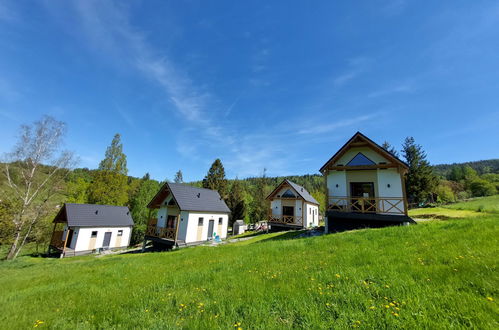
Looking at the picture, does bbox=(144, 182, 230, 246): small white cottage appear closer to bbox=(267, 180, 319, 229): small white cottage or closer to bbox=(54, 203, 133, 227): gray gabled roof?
bbox=(267, 180, 319, 229): small white cottage

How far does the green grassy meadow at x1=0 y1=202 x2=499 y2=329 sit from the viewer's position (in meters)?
2.97

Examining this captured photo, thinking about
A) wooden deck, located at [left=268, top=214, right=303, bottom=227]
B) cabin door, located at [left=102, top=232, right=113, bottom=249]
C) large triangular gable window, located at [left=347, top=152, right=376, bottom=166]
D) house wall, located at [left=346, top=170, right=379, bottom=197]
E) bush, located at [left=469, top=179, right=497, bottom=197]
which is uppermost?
bush, located at [left=469, top=179, right=497, bottom=197]

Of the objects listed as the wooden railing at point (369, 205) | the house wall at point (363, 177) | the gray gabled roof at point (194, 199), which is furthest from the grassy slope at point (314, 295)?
the gray gabled roof at point (194, 199)

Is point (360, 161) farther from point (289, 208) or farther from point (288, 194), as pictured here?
point (289, 208)

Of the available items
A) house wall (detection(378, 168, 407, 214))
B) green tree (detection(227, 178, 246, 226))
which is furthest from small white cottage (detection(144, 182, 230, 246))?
house wall (detection(378, 168, 407, 214))

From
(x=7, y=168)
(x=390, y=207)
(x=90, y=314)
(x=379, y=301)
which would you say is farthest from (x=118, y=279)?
(x=7, y=168)

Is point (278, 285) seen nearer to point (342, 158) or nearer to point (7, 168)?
point (342, 158)

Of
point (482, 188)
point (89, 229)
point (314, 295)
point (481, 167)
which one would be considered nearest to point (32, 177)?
point (89, 229)

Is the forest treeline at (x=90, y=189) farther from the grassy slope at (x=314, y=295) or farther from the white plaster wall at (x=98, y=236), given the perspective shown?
the grassy slope at (x=314, y=295)

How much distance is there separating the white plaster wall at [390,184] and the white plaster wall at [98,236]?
34.1 m

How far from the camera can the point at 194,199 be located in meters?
23.4

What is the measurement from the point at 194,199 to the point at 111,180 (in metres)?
23.2

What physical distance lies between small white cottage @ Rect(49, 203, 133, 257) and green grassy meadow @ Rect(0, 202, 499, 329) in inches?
935

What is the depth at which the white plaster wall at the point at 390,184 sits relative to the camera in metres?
14.2
